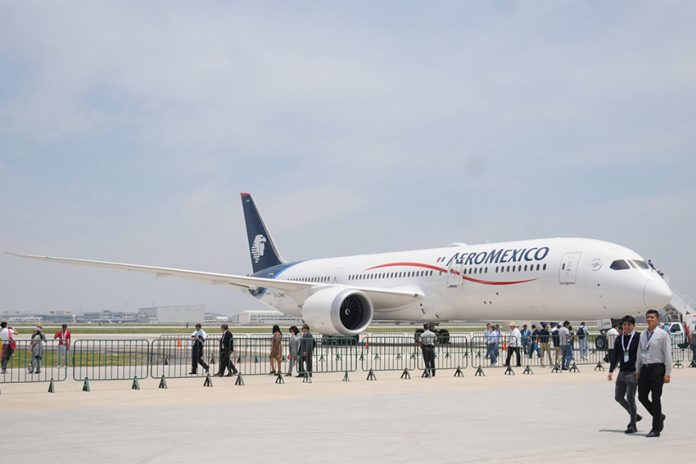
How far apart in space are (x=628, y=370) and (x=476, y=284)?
757 inches

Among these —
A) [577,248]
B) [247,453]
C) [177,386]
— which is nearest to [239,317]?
[577,248]

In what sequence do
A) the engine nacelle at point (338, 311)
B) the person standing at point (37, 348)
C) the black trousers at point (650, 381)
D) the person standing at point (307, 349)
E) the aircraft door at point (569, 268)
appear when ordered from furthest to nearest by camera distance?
the engine nacelle at point (338, 311) < the aircraft door at point (569, 268) < the person standing at point (37, 348) < the person standing at point (307, 349) < the black trousers at point (650, 381)

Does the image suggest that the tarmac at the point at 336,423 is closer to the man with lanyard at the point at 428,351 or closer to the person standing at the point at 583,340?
the man with lanyard at the point at 428,351

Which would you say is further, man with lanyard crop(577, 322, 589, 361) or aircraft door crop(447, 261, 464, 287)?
aircraft door crop(447, 261, 464, 287)

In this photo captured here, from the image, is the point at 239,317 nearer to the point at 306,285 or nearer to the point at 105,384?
the point at 306,285

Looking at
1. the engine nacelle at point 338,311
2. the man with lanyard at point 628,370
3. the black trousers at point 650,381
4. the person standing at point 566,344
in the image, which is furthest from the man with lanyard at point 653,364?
the engine nacelle at point 338,311

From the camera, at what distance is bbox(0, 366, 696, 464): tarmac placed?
8727mm

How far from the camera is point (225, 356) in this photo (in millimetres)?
20203

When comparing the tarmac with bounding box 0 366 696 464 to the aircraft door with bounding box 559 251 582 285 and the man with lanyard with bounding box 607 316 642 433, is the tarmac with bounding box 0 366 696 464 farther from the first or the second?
the aircraft door with bounding box 559 251 582 285

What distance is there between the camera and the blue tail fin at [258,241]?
147 ft

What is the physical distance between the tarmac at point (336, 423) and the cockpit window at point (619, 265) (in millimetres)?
8910

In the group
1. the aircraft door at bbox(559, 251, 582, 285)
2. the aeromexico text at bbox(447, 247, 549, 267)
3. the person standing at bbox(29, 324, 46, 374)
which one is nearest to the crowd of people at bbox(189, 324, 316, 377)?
the person standing at bbox(29, 324, 46, 374)

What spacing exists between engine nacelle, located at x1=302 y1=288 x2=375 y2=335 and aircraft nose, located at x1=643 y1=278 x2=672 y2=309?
10.0 meters

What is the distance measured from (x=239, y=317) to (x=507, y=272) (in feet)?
336
